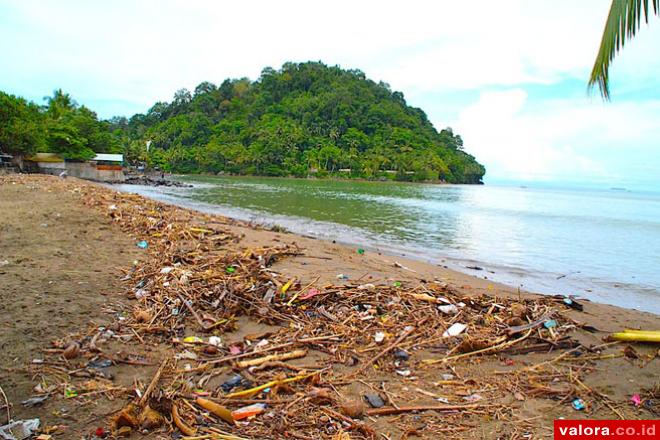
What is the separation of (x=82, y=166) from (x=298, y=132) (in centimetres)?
7923

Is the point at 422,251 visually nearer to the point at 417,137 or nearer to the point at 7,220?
the point at 7,220

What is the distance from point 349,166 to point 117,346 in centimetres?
11000

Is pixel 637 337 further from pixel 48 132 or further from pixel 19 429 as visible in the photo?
pixel 48 132

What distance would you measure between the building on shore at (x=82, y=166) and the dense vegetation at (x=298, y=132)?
22385 millimetres

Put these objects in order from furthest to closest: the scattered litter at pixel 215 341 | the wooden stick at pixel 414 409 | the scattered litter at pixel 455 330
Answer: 1. the scattered litter at pixel 455 330
2. the scattered litter at pixel 215 341
3. the wooden stick at pixel 414 409

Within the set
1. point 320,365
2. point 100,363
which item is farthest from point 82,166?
point 320,365

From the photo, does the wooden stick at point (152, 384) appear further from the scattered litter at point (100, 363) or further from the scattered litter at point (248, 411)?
the scattered litter at point (248, 411)

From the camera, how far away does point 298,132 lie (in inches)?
4749

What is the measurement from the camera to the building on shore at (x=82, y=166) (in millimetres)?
41866

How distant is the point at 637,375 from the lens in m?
3.95

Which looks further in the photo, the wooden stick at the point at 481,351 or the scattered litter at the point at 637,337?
the scattered litter at the point at 637,337

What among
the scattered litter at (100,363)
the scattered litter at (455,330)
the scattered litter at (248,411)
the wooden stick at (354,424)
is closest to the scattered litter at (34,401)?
the scattered litter at (100,363)

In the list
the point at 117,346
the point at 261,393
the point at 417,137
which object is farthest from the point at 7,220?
the point at 417,137

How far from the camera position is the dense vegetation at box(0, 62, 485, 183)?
357 ft
